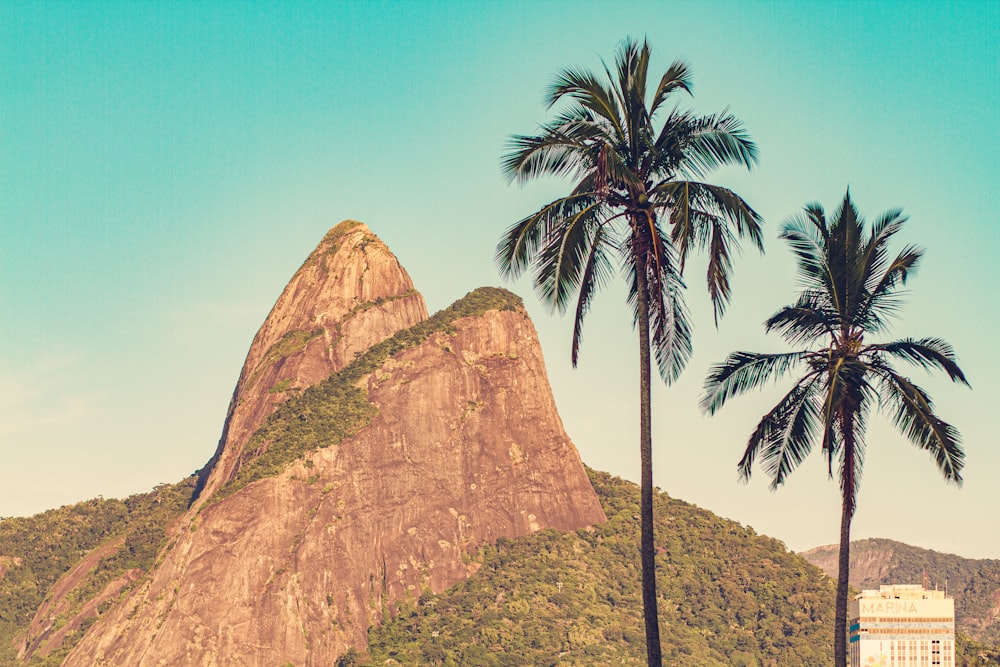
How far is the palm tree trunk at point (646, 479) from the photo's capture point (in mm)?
29531

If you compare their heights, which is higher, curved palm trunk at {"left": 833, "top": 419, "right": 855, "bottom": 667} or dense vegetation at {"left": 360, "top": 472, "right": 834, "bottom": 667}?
curved palm trunk at {"left": 833, "top": 419, "right": 855, "bottom": 667}

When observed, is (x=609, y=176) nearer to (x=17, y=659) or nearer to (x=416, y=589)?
(x=416, y=589)

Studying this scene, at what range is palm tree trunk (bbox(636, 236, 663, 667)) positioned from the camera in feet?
96.9

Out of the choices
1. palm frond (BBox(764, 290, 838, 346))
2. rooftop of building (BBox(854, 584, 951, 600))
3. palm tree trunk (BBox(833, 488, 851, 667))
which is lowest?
rooftop of building (BBox(854, 584, 951, 600))

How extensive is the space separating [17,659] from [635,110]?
186238 mm

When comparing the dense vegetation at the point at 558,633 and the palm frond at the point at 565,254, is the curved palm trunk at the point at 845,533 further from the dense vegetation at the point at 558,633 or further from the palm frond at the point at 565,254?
the dense vegetation at the point at 558,633

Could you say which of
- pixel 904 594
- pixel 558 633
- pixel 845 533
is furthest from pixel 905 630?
pixel 845 533

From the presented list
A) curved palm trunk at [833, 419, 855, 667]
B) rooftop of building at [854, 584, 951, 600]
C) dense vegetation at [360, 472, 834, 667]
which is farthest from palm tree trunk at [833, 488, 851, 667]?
rooftop of building at [854, 584, 951, 600]

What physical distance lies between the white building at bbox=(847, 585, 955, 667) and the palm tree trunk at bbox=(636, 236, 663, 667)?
168116 millimetres

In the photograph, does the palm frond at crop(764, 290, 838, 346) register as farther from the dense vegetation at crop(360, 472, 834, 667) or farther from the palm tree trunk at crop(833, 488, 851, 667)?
the dense vegetation at crop(360, 472, 834, 667)

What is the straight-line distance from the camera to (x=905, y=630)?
18925cm

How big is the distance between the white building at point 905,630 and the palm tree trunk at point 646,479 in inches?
6619

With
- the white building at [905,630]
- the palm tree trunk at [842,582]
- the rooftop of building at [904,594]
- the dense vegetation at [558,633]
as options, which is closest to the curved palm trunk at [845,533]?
the palm tree trunk at [842,582]

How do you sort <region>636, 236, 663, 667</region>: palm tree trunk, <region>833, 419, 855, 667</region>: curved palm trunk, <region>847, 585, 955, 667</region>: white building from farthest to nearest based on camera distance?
<region>847, 585, 955, 667</region>: white building < <region>833, 419, 855, 667</region>: curved palm trunk < <region>636, 236, 663, 667</region>: palm tree trunk
